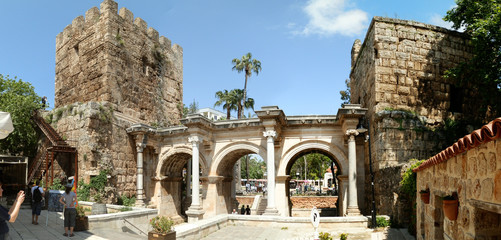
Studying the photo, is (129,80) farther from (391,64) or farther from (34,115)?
(391,64)

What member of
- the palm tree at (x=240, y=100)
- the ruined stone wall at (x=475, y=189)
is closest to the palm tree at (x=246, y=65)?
the palm tree at (x=240, y=100)

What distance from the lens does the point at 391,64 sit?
14555 millimetres

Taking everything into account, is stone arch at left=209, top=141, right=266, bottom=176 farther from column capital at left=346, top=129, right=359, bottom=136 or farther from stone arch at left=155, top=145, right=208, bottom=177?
column capital at left=346, top=129, right=359, bottom=136

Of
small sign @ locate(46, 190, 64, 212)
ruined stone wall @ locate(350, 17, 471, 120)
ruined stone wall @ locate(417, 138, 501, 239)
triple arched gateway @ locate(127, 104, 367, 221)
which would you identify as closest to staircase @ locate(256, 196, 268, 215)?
triple arched gateway @ locate(127, 104, 367, 221)

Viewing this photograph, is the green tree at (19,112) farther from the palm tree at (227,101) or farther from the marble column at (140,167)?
the palm tree at (227,101)

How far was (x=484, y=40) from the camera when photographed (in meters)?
12.4

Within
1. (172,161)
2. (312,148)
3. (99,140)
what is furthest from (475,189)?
(172,161)

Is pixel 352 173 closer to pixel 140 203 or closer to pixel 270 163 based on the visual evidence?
pixel 270 163

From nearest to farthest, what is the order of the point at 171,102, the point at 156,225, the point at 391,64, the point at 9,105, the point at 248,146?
the point at 156,225 → the point at 391,64 → the point at 248,146 → the point at 9,105 → the point at 171,102

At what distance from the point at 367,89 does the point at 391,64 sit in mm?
1998

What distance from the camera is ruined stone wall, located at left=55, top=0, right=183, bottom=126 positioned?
783 inches

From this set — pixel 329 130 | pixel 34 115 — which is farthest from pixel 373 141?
pixel 34 115

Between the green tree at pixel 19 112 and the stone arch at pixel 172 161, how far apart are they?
7.98 meters

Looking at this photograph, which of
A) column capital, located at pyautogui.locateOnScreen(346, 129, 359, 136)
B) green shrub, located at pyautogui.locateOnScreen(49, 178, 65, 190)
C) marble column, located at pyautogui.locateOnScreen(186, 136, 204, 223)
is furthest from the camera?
marble column, located at pyautogui.locateOnScreen(186, 136, 204, 223)
